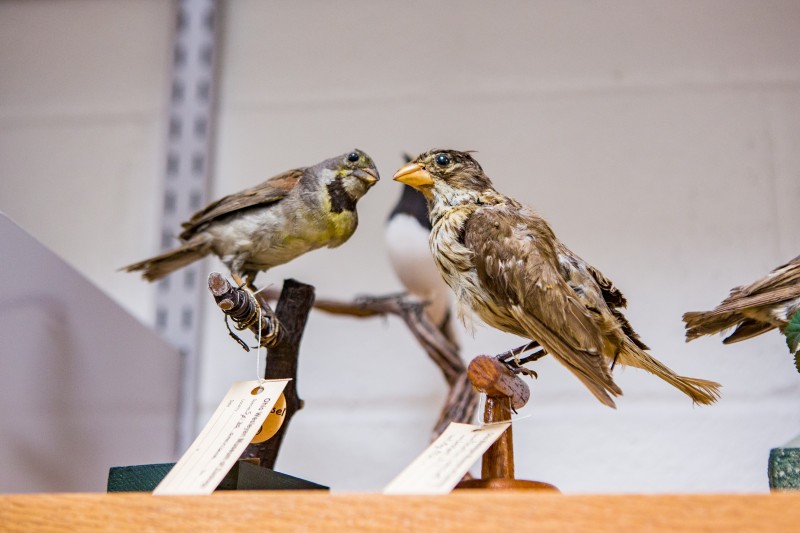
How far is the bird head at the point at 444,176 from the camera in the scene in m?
1.16

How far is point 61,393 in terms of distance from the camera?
136cm

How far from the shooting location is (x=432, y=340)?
1635mm

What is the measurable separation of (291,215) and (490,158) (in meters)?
0.62

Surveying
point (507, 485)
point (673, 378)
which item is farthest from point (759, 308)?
point (507, 485)

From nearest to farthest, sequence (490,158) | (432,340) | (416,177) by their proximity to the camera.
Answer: (416,177)
(432,340)
(490,158)

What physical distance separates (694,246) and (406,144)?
2.04 feet

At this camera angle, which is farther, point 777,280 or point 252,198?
point 252,198

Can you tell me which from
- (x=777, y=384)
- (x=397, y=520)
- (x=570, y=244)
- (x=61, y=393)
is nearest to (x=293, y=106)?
(x=570, y=244)

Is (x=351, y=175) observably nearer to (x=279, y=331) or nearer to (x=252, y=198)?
(x=252, y=198)

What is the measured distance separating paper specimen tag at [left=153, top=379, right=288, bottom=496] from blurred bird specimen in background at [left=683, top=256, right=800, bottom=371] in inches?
23.4

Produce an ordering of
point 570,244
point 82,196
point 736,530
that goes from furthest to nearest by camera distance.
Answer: point 82,196 → point 570,244 → point 736,530

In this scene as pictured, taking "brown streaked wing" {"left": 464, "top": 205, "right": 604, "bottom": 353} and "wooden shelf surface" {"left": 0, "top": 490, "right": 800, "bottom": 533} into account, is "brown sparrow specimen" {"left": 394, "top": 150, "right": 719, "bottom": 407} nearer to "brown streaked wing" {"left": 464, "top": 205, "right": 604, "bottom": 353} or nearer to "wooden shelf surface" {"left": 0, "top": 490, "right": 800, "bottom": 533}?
"brown streaked wing" {"left": 464, "top": 205, "right": 604, "bottom": 353}

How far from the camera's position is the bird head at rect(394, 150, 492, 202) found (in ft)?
3.79

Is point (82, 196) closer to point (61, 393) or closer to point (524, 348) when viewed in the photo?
point (61, 393)
